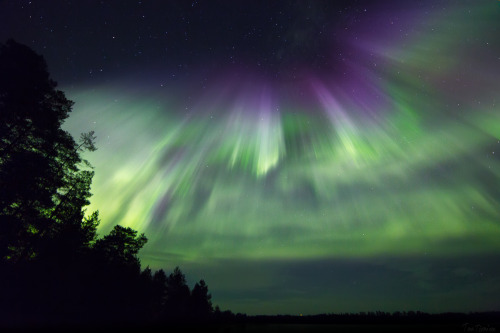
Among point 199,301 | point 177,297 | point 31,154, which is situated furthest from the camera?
point 199,301

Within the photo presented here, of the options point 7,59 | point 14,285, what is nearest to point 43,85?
point 7,59

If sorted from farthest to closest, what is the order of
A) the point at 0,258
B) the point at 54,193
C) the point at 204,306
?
the point at 204,306
the point at 54,193
the point at 0,258

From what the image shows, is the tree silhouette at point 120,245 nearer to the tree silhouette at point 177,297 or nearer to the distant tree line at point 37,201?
the distant tree line at point 37,201

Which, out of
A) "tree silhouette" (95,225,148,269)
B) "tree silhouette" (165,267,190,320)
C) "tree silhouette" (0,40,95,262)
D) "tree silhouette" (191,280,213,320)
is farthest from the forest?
"tree silhouette" (191,280,213,320)

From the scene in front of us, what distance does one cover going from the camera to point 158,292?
72375 millimetres

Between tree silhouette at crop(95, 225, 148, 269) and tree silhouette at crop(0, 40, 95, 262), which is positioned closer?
tree silhouette at crop(0, 40, 95, 262)

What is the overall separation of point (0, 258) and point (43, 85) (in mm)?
12922

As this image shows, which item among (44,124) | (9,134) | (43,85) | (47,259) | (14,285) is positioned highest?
(43,85)

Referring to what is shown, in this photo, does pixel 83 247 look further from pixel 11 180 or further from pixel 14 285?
pixel 11 180

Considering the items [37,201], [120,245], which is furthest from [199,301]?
[37,201]

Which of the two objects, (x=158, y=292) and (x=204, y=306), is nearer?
(x=158, y=292)

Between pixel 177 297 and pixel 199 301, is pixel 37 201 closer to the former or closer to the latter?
pixel 177 297

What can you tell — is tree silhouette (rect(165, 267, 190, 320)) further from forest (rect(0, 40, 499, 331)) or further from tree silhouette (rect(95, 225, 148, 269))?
forest (rect(0, 40, 499, 331))

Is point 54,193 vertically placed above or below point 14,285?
above
